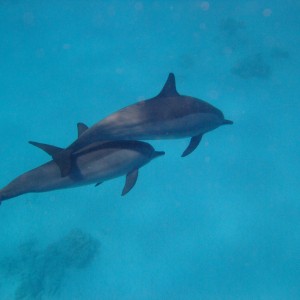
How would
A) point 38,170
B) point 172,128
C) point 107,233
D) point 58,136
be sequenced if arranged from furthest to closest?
point 58,136 → point 107,233 → point 172,128 → point 38,170

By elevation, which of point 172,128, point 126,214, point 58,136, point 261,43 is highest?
point 261,43

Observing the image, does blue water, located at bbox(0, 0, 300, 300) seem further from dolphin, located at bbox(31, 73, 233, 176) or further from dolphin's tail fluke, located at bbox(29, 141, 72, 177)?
dolphin's tail fluke, located at bbox(29, 141, 72, 177)

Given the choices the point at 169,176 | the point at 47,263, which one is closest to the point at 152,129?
the point at 169,176

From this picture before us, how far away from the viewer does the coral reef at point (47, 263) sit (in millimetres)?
11758

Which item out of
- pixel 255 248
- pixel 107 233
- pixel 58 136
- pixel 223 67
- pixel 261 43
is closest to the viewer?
pixel 255 248

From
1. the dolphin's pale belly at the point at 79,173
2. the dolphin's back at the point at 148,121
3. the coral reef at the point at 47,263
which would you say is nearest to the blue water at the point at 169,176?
the coral reef at the point at 47,263

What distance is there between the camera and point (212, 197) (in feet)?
39.5

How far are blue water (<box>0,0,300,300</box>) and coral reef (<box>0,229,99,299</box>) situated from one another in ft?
0.13

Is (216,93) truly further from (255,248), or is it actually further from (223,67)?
(255,248)

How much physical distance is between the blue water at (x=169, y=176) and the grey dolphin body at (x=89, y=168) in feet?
20.0

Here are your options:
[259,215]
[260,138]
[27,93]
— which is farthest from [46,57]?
[259,215]

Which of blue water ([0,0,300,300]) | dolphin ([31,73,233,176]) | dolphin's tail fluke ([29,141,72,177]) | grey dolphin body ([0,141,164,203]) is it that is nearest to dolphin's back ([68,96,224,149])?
dolphin ([31,73,233,176])

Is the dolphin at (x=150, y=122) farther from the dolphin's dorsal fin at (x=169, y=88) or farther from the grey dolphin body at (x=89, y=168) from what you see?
the grey dolphin body at (x=89, y=168)

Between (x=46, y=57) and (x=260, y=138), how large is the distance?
12.4 meters
